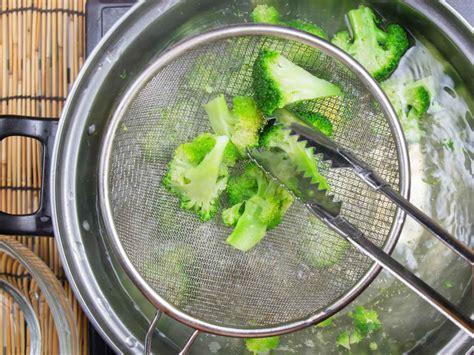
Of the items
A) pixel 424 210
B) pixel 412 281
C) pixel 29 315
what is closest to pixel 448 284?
pixel 424 210

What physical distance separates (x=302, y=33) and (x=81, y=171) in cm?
66

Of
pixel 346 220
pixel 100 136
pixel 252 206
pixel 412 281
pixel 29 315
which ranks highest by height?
pixel 100 136

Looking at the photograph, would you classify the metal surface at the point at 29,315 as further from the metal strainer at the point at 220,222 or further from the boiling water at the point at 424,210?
the boiling water at the point at 424,210

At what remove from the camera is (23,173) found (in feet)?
5.89

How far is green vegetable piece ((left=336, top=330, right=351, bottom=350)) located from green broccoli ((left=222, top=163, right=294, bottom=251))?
38 centimetres

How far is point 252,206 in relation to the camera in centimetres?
153

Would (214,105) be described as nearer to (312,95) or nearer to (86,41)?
(312,95)

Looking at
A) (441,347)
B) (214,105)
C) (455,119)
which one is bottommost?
(441,347)

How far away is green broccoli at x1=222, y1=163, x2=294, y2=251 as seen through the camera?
5.00ft

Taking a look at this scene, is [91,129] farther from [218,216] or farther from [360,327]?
[360,327]

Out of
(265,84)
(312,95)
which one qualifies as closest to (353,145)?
(312,95)

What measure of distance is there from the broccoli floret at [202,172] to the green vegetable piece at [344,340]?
1.68 feet

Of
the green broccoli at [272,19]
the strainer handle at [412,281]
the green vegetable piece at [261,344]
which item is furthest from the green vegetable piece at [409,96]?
the green vegetable piece at [261,344]

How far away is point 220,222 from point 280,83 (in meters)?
0.42
